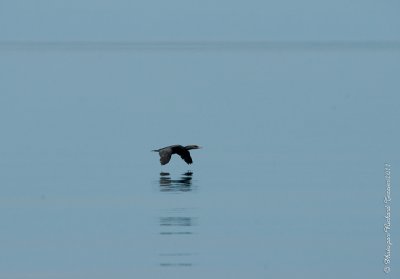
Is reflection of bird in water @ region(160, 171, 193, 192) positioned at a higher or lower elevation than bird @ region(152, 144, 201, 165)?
lower

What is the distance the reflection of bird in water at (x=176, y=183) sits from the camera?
79.0 ft

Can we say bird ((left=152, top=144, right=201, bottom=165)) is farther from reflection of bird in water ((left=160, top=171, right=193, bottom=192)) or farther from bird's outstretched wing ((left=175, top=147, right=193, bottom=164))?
reflection of bird in water ((left=160, top=171, right=193, bottom=192))

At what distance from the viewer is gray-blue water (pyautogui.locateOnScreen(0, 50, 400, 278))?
18391 mm

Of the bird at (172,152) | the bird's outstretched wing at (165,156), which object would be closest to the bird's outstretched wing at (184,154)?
the bird at (172,152)

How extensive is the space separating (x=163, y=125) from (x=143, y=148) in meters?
5.20

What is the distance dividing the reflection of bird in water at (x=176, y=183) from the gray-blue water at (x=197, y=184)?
0.04 metres

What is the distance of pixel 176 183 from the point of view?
81.0ft

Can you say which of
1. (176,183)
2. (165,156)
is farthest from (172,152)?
(176,183)

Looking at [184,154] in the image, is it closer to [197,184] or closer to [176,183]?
[176,183]

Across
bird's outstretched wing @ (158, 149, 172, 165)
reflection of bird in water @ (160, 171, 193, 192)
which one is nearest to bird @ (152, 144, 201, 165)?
bird's outstretched wing @ (158, 149, 172, 165)

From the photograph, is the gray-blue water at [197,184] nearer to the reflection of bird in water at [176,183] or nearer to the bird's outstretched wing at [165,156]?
the reflection of bird in water at [176,183]

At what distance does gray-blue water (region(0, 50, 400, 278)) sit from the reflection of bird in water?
0.14 ft

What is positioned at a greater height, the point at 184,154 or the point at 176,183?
the point at 184,154

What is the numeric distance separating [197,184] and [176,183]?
31 cm
